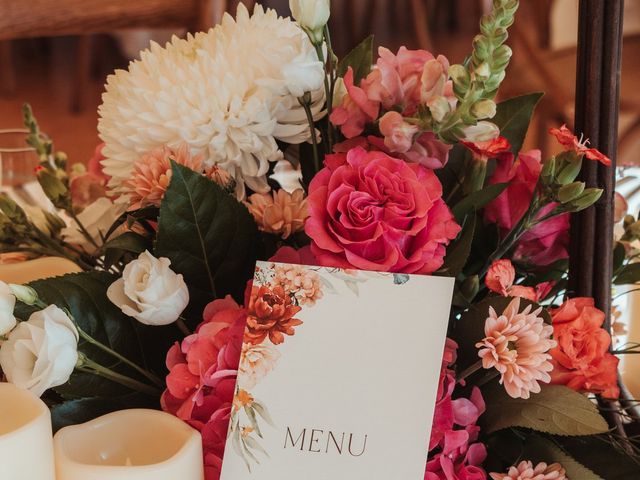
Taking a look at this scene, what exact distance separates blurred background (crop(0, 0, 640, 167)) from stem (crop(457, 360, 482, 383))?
0.72 metres

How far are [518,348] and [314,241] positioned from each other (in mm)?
148

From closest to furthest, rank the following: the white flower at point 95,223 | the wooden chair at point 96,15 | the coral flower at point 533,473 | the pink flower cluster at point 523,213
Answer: the coral flower at point 533,473 → the pink flower cluster at point 523,213 → the white flower at point 95,223 → the wooden chair at point 96,15

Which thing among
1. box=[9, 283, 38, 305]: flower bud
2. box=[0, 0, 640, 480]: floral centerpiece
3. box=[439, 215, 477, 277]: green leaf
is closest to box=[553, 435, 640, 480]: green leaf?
box=[0, 0, 640, 480]: floral centerpiece

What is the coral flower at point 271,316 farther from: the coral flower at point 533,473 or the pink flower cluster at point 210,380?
the coral flower at point 533,473

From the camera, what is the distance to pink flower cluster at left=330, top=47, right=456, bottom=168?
0.56 m

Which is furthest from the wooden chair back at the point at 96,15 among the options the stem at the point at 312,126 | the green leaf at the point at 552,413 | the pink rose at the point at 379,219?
the green leaf at the point at 552,413

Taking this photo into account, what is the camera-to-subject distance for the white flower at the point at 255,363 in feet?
1.68

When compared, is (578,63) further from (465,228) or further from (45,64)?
(45,64)

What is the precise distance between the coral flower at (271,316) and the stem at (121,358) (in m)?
0.10

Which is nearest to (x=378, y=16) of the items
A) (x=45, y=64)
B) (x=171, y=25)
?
(x=45, y=64)

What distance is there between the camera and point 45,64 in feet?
14.3

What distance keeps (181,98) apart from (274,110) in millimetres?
72

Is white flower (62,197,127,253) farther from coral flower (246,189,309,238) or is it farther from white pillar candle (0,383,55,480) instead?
white pillar candle (0,383,55,480)

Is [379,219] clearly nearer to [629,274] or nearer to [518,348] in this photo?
[518,348]
